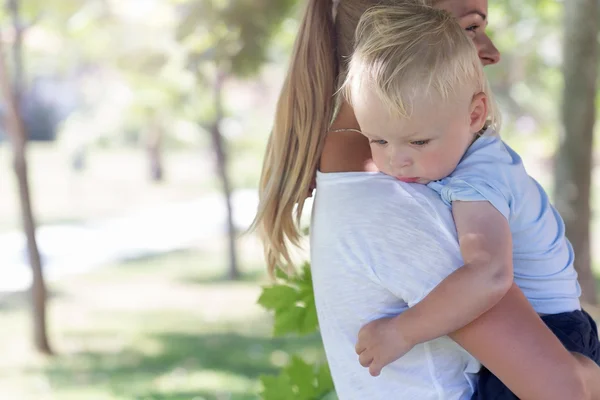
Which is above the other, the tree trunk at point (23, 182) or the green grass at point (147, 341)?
the tree trunk at point (23, 182)

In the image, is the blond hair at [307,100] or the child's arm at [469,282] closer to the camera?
the child's arm at [469,282]

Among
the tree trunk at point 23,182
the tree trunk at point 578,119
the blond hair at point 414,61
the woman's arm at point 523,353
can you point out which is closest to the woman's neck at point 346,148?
the blond hair at point 414,61

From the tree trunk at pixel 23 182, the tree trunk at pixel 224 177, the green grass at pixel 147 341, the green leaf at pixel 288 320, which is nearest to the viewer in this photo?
the green leaf at pixel 288 320

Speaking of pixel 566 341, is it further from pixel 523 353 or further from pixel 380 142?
pixel 380 142

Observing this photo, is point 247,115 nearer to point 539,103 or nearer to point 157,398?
point 539,103

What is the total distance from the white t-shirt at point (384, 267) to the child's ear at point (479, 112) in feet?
0.48

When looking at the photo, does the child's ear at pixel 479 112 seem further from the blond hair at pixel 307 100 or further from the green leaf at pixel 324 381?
the green leaf at pixel 324 381

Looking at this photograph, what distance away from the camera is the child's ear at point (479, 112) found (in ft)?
4.57

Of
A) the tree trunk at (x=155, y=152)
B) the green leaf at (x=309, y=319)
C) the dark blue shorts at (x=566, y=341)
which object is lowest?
the tree trunk at (x=155, y=152)

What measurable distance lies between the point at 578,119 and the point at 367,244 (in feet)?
19.4

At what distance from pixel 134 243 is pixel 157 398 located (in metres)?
7.45

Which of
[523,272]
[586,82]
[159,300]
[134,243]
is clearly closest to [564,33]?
[586,82]

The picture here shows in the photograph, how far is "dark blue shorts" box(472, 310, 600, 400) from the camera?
134cm

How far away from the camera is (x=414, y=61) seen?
133 cm
